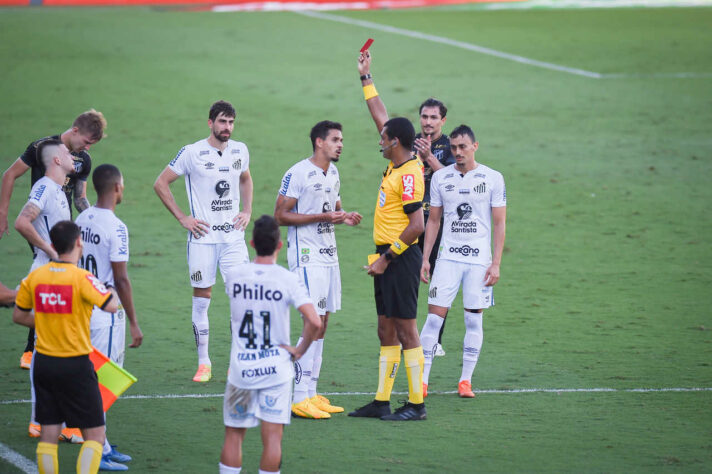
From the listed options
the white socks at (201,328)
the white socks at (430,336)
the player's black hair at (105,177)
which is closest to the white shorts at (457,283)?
the white socks at (430,336)

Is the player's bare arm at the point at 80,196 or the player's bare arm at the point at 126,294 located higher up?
the player's bare arm at the point at 80,196

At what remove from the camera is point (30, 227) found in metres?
7.93

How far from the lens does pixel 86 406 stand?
22.1 ft

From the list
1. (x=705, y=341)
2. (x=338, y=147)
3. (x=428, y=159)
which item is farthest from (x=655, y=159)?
(x=338, y=147)

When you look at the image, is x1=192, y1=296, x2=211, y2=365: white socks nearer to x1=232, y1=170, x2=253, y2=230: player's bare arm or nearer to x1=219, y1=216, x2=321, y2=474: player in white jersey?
x1=232, y1=170, x2=253, y2=230: player's bare arm

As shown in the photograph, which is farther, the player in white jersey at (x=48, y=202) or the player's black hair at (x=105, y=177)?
the player in white jersey at (x=48, y=202)

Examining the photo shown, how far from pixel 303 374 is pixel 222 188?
242cm

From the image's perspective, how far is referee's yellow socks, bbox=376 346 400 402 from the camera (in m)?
8.77

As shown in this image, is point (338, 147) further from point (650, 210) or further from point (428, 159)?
point (650, 210)

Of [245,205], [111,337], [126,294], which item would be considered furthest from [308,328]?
[245,205]

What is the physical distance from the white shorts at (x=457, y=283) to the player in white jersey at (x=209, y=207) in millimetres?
2092

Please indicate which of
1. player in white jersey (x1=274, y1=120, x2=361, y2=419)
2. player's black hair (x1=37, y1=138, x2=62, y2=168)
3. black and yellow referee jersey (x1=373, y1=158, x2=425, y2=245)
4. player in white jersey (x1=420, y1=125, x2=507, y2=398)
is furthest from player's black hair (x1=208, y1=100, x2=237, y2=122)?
player in white jersey (x1=420, y1=125, x2=507, y2=398)

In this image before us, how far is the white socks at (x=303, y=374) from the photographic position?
344 inches

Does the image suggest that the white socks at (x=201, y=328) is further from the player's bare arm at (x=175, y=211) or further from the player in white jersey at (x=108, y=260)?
the player in white jersey at (x=108, y=260)
